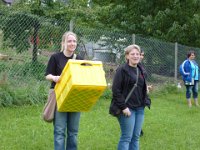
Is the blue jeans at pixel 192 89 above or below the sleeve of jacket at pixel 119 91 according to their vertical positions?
below

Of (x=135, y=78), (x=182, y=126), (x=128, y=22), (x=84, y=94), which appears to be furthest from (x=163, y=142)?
(x=128, y=22)

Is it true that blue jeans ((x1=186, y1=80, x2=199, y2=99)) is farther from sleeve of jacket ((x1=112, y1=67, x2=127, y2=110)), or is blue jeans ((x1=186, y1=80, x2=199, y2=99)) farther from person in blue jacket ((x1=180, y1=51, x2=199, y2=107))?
sleeve of jacket ((x1=112, y1=67, x2=127, y2=110))

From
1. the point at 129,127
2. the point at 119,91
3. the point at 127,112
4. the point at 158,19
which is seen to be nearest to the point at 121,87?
the point at 119,91

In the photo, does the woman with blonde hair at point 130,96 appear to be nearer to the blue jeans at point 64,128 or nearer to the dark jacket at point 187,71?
the blue jeans at point 64,128

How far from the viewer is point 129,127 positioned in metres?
5.16

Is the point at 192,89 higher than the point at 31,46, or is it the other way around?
the point at 31,46

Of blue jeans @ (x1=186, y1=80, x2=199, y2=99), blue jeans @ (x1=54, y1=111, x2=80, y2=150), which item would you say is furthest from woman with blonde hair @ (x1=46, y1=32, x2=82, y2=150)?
blue jeans @ (x1=186, y1=80, x2=199, y2=99)

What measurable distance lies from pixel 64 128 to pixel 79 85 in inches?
32.8

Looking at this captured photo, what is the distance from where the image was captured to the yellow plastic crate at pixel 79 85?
4449mm

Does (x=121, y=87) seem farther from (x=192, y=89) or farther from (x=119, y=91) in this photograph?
(x=192, y=89)

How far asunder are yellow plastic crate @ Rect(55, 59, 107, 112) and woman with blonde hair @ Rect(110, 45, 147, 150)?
48 centimetres

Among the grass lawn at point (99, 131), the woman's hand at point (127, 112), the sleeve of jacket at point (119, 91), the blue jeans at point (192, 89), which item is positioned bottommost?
the grass lawn at point (99, 131)

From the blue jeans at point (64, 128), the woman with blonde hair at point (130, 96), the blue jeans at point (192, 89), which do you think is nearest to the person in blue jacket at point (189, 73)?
the blue jeans at point (192, 89)

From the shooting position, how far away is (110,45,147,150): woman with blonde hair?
5129mm
